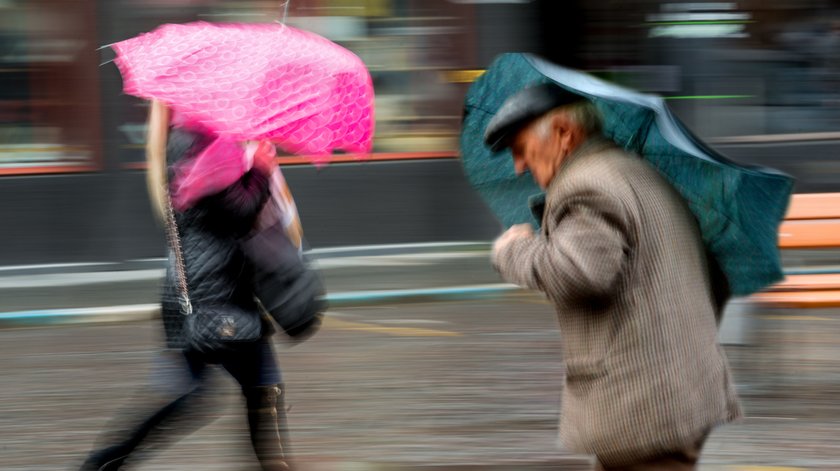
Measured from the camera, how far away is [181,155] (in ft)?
12.5

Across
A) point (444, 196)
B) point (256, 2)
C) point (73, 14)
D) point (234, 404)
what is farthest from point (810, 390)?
point (73, 14)

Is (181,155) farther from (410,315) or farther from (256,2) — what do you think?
(256,2)

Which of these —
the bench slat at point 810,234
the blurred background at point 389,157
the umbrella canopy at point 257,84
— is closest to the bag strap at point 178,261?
the umbrella canopy at point 257,84

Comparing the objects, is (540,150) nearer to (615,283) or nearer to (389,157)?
(615,283)

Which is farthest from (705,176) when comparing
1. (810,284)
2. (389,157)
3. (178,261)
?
(389,157)

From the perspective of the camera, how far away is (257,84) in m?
3.68

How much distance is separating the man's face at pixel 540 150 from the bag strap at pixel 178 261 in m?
1.43

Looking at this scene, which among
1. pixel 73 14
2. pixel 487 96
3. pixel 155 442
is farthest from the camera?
pixel 73 14

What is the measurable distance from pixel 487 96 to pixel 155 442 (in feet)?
5.43

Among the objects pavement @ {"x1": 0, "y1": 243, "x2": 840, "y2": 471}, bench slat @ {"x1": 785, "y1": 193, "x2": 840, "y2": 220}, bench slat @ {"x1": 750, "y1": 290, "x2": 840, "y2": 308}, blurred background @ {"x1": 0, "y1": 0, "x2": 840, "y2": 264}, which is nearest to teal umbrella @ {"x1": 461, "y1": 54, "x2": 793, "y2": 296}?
pavement @ {"x1": 0, "y1": 243, "x2": 840, "y2": 471}

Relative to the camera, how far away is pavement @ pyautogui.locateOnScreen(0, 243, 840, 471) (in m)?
5.23

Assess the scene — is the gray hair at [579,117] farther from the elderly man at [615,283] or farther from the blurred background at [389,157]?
the blurred background at [389,157]

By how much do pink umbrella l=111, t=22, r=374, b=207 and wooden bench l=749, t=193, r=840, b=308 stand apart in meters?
2.84

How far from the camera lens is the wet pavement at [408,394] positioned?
206 inches
